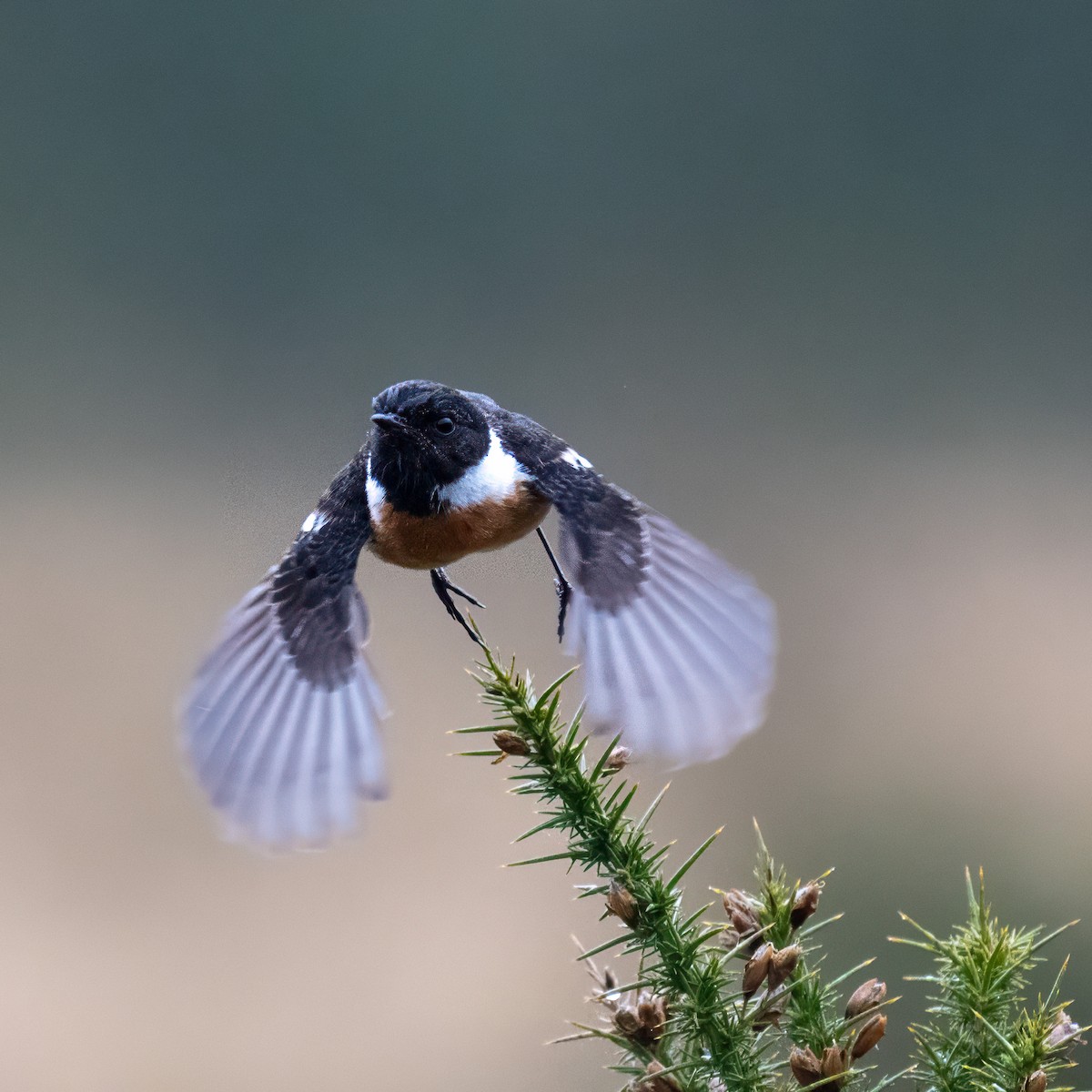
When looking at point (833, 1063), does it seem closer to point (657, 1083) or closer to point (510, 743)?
point (657, 1083)

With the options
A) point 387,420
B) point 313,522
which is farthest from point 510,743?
point 313,522

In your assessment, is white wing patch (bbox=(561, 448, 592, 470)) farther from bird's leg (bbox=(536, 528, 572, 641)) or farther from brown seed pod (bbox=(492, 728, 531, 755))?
brown seed pod (bbox=(492, 728, 531, 755))

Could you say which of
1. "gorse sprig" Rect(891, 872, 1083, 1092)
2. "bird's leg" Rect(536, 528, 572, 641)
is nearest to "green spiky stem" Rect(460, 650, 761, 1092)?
"gorse sprig" Rect(891, 872, 1083, 1092)

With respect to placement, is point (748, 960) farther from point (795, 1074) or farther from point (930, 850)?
point (930, 850)

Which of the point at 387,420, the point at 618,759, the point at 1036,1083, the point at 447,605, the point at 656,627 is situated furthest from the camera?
the point at 447,605

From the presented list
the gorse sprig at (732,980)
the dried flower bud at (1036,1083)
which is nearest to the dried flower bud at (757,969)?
the gorse sprig at (732,980)

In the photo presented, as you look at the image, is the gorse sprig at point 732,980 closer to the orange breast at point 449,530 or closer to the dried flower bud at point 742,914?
the dried flower bud at point 742,914

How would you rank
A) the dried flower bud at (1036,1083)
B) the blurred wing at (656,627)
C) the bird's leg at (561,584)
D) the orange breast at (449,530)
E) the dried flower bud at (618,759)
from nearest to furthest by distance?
the dried flower bud at (1036,1083)
the dried flower bud at (618,759)
the blurred wing at (656,627)
the orange breast at (449,530)
the bird's leg at (561,584)
